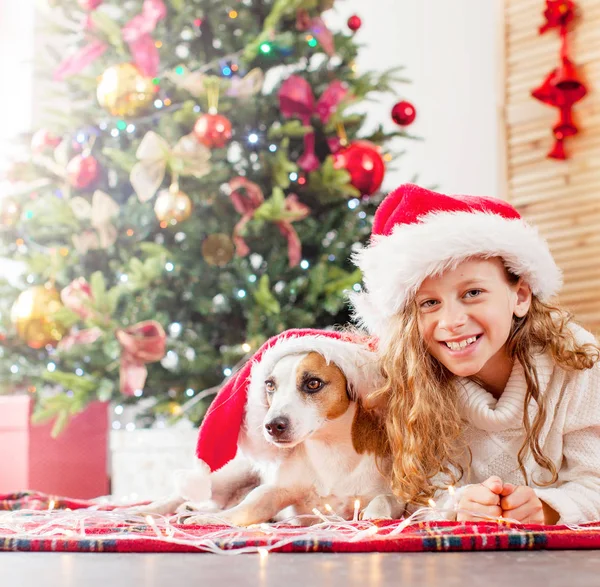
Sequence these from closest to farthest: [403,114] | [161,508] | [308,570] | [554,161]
→ [308,570]
[161,508]
[403,114]
[554,161]

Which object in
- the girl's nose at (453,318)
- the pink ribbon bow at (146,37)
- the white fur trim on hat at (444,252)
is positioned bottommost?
the girl's nose at (453,318)

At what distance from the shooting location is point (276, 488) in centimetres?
147

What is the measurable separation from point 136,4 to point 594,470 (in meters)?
2.28

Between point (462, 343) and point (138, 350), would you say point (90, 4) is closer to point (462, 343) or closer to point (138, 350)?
point (138, 350)

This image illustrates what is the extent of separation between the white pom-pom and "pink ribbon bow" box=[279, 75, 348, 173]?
1385 mm

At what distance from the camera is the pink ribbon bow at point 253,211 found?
2.58 metres

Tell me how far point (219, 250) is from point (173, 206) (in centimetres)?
20

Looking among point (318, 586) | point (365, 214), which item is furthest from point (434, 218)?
point (365, 214)

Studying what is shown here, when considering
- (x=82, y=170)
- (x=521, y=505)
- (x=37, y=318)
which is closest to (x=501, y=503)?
(x=521, y=505)

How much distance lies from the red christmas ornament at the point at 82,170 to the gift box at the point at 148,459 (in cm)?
86

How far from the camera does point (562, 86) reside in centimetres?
341

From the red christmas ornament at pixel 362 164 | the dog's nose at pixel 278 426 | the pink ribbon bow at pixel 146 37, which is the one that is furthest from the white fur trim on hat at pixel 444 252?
the pink ribbon bow at pixel 146 37

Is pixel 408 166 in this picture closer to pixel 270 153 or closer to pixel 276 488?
pixel 270 153

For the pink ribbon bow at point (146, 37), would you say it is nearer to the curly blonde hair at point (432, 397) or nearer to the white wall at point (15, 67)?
the white wall at point (15, 67)
